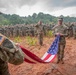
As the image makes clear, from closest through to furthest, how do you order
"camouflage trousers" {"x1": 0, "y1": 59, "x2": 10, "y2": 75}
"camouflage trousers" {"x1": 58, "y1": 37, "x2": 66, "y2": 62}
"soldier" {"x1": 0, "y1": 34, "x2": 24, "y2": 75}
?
"soldier" {"x1": 0, "y1": 34, "x2": 24, "y2": 75}, "camouflage trousers" {"x1": 0, "y1": 59, "x2": 10, "y2": 75}, "camouflage trousers" {"x1": 58, "y1": 37, "x2": 66, "y2": 62}

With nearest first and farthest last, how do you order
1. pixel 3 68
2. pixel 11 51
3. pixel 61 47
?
pixel 11 51 → pixel 3 68 → pixel 61 47

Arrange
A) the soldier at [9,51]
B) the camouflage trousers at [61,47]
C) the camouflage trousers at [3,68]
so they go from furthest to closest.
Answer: the camouflage trousers at [61,47] → the camouflage trousers at [3,68] → the soldier at [9,51]

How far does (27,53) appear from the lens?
14.2ft

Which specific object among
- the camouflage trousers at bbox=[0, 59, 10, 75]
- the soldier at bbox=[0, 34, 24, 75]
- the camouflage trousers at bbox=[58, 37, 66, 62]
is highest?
the soldier at bbox=[0, 34, 24, 75]

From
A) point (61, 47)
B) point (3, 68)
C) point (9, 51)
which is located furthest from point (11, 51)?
point (61, 47)

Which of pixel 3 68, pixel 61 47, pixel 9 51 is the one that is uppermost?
pixel 9 51

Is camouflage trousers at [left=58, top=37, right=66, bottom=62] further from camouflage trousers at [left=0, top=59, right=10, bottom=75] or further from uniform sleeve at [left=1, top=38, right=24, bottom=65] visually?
uniform sleeve at [left=1, top=38, right=24, bottom=65]

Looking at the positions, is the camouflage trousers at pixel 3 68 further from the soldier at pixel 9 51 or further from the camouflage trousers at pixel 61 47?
the camouflage trousers at pixel 61 47

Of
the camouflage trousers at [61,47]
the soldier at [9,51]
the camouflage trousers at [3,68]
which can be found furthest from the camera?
the camouflage trousers at [61,47]

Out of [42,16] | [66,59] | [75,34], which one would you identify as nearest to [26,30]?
[75,34]

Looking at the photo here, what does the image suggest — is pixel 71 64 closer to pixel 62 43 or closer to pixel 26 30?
pixel 62 43

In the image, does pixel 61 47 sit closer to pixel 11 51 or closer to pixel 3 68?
pixel 3 68

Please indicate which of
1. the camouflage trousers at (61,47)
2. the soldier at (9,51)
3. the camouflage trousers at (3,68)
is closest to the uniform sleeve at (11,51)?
the soldier at (9,51)

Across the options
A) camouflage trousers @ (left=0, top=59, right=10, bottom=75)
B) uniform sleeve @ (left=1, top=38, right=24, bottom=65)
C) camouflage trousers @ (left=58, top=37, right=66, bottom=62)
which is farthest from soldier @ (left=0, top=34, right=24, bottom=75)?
camouflage trousers @ (left=58, top=37, right=66, bottom=62)
